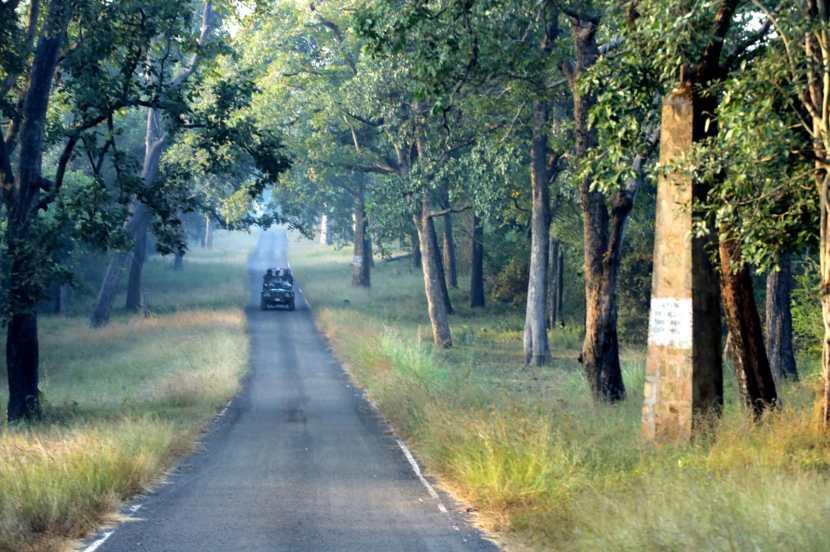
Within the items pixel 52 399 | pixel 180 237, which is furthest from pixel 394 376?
pixel 52 399

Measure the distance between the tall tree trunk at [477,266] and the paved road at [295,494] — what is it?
24.3m

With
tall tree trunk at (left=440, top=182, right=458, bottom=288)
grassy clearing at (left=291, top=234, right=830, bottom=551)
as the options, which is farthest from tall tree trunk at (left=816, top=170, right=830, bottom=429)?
tall tree trunk at (left=440, top=182, right=458, bottom=288)

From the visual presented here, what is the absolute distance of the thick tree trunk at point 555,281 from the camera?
4088cm

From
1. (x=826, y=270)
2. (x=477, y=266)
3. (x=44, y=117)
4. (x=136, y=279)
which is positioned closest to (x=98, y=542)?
(x=826, y=270)

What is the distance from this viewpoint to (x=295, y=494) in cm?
1259

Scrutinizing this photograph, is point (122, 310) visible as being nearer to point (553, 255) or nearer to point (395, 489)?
point (553, 255)

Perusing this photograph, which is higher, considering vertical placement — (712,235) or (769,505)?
(712,235)

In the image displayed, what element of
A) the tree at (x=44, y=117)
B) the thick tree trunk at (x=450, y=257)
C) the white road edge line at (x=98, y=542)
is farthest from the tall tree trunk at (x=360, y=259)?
the white road edge line at (x=98, y=542)

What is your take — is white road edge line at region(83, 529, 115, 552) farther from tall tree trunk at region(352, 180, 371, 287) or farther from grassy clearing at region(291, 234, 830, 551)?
tall tree trunk at region(352, 180, 371, 287)

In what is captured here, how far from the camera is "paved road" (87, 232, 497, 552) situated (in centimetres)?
1000

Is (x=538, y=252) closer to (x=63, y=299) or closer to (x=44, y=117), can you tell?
(x=44, y=117)

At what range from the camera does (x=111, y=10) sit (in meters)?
20.0

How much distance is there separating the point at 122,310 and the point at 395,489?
138 ft

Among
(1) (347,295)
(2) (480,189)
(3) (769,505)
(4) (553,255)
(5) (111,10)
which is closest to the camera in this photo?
(3) (769,505)
